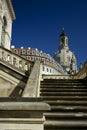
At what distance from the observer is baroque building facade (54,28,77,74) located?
123 metres

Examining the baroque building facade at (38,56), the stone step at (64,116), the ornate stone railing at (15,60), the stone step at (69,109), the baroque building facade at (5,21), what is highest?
the baroque building facade at (38,56)

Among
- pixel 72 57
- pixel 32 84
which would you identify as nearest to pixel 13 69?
pixel 32 84

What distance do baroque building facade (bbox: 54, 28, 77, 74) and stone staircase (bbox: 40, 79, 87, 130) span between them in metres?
111

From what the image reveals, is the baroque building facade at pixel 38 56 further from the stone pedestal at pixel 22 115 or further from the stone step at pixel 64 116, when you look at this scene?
the stone pedestal at pixel 22 115

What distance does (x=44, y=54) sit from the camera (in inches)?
4205

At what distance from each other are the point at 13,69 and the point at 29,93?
451 cm

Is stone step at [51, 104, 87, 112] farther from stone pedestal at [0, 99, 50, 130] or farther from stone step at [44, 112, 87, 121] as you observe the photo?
stone pedestal at [0, 99, 50, 130]

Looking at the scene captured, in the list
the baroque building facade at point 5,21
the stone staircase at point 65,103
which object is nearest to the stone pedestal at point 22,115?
the stone staircase at point 65,103

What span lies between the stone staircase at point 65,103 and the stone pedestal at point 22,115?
77.5 inches

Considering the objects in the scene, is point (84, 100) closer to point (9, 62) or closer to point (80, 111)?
point (80, 111)

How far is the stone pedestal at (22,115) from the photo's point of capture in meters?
3.99

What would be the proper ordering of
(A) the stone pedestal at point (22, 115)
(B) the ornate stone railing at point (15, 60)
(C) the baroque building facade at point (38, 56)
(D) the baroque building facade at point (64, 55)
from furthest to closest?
(D) the baroque building facade at point (64, 55) < (C) the baroque building facade at point (38, 56) < (B) the ornate stone railing at point (15, 60) < (A) the stone pedestal at point (22, 115)

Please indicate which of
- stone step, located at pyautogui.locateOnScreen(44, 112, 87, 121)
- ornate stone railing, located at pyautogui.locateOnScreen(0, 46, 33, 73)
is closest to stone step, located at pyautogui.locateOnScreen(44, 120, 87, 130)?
stone step, located at pyautogui.locateOnScreen(44, 112, 87, 121)

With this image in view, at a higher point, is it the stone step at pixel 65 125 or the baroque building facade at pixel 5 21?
the baroque building facade at pixel 5 21
